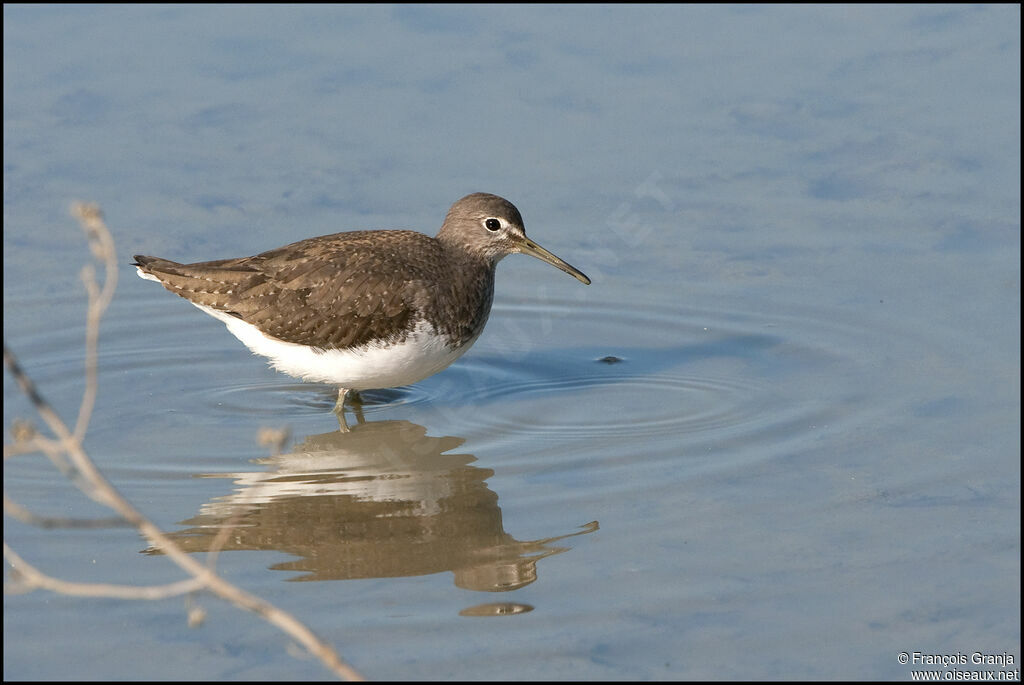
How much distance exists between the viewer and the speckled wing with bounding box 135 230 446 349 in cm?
1041

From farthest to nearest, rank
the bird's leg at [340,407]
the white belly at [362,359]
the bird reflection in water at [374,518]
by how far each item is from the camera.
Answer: the bird's leg at [340,407] < the white belly at [362,359] < the bird reflection in water at [374,518]

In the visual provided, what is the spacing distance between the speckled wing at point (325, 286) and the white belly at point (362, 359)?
0.07m

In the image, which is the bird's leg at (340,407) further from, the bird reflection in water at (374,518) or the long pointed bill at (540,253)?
the long pointed bill at (540,253)

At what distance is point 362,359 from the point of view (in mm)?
10367

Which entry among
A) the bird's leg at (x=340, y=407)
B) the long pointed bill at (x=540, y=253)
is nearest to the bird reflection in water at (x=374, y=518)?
the bird's leg at (x=340, y=407)

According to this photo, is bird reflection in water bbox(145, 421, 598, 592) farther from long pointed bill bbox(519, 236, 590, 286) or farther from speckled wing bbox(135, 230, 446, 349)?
long pointed bill bbox(519, 236, 590, 286)

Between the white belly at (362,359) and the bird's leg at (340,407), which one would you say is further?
the bird's leg at (340,407)

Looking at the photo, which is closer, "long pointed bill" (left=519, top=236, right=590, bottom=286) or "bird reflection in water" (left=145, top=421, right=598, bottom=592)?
"bird reflection in water" (left=145, top=421, right=598, bottom=592)

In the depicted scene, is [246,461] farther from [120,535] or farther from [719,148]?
[719,148]

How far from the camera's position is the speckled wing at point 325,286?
10414 mm

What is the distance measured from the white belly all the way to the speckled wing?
0.07 m

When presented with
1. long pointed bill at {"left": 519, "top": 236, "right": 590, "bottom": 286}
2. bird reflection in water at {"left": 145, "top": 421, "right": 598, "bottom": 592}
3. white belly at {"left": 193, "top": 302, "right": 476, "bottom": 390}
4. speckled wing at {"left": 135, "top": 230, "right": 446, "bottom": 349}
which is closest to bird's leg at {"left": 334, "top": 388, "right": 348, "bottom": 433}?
white belly at {"left": 193, "top": 302, "right": 476, "bottom": 390}

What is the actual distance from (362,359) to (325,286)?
623mm

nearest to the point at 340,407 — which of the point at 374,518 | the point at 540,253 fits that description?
the point at 540,253
